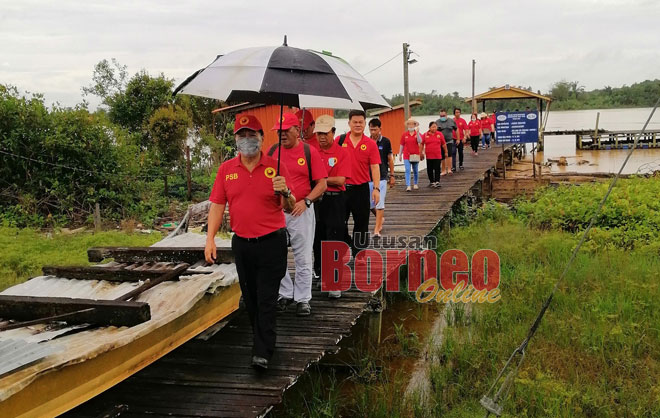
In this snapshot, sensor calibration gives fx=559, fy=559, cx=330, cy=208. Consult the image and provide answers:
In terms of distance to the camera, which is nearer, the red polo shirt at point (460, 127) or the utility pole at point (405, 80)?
the red polo shirt at point (460, 127)

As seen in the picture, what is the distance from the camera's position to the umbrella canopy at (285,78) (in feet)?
11.9

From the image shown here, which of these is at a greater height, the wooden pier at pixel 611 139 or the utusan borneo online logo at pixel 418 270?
the wooden pier at pixel 611 139

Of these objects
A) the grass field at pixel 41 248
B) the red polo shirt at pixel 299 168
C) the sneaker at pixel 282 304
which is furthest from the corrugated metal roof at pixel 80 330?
the grass field at pixel 41 248

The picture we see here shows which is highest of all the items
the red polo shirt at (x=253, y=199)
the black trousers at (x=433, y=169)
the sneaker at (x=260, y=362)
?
the red polo shirt at (x=253, y=199)

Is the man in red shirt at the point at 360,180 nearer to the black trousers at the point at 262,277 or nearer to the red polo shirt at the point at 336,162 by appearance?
the red polo shirt at the point at 336,162

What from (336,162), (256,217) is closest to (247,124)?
(256,217)

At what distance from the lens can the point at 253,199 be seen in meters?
3.81

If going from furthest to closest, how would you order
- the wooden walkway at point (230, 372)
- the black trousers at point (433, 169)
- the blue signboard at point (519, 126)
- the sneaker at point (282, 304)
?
the blue signboard at point (519, 126) < the black trousers at point (433, 169) < the sneaker at point (282, 304) < the wooden walkway at point (230, 372)

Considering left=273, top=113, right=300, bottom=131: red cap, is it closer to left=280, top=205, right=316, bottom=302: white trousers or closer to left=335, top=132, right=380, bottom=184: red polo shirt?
left=280, top=205, right=316, bottom=302: white trousers

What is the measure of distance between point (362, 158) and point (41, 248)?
297 inches

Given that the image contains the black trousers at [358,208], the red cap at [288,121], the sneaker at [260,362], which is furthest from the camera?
the black trousers at [358,208]

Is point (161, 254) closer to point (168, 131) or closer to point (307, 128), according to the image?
point (307, 128)

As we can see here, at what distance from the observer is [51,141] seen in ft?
47.7

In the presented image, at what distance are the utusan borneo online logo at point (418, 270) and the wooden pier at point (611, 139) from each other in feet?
86.1
